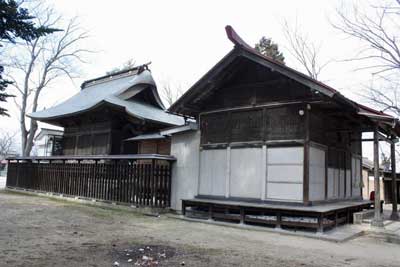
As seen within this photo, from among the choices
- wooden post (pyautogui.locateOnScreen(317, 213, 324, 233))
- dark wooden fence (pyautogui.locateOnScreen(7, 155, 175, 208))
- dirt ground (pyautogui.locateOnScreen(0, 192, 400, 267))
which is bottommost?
dirt ground (pyautogui.locateOnScreen(0, 192, 400, 267))

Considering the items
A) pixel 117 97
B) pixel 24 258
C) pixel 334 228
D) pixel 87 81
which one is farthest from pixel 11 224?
pixel 87 81

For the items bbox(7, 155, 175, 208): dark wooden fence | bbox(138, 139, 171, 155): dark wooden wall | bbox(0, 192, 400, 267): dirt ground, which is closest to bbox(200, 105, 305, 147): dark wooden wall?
bbox(7, 155, 175, 208): dark wooden fence

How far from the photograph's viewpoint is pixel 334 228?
9086 mm

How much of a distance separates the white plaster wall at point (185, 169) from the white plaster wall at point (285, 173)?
2.76m

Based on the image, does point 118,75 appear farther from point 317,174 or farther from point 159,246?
point 159,246

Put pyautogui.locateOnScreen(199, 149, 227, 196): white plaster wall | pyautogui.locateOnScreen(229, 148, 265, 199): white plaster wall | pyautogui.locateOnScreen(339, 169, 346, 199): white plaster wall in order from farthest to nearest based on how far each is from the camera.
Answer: pyautogui.locateOnScreen(339, 169, 346, 199): white plaster wall
pyautogui.locateOnScreen(199, 149, 227, 196): white plaster wall
pyautogui.locateOnScreen(229, 148, 265, 199): white plaster wall

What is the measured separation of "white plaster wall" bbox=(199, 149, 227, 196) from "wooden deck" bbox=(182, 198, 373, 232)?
46cm

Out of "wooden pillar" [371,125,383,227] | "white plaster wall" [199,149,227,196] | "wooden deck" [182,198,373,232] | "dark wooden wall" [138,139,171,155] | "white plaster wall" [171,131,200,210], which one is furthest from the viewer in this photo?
"dark wooden wall" [138,139,171,155]

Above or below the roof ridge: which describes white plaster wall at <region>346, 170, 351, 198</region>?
below

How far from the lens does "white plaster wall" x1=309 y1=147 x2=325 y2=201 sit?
9.30m

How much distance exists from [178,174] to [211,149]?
1.56 metres

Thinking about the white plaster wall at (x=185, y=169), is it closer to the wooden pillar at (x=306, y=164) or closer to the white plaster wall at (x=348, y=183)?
the wooden pillar at (x=306, y=164)

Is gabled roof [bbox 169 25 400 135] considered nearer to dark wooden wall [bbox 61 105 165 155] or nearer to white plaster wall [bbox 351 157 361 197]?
white plaster wall [bbox 351 157 361 197]

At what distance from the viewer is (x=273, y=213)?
9.16m
